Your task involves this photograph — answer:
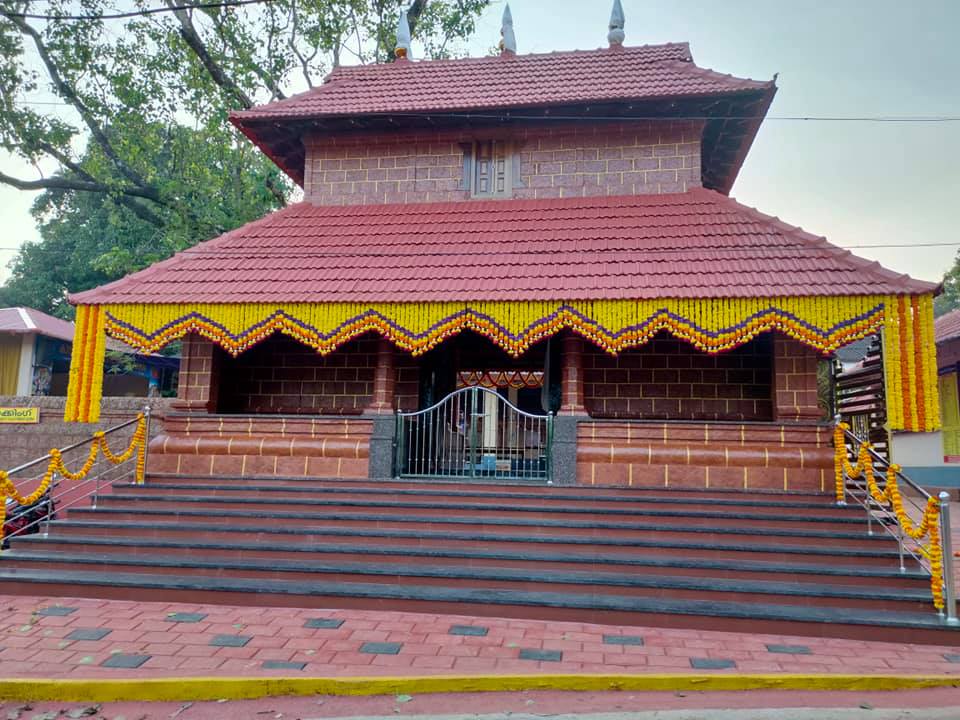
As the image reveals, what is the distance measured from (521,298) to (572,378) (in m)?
1.37

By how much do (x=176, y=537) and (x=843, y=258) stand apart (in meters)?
8.60

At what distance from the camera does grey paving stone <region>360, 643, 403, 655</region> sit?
16.3 ft

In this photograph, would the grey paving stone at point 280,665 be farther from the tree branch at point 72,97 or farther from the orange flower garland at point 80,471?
the tree branch at point 72,97

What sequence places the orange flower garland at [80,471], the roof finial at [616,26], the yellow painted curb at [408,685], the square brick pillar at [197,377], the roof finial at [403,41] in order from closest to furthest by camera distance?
1. the yellow painted curb at [408,685]
2. the orange flower garland at [80,471]
3. the square brick pillar at [197,377]
4. the roof finial at [616,26]
5. the roof finial at [403,41]

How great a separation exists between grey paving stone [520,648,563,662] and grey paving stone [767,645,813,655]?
1.70 meters

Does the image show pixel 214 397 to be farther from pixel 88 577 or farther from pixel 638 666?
pixel 638 666

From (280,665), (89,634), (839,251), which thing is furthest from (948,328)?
(89,634)

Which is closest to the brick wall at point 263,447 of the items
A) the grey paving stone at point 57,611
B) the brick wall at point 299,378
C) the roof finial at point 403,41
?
the brick wall at point 299,378

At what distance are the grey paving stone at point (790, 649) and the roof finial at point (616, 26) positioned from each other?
10.3 meters

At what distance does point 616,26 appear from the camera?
38.9 ft

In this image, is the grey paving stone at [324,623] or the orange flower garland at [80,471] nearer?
the grey paving stone at [324,623]

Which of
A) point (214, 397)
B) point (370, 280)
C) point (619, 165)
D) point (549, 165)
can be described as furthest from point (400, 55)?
point (214, 397)

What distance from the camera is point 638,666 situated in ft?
15.4

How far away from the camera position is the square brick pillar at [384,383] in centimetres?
877
